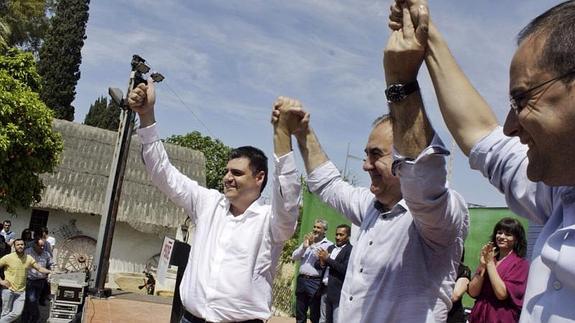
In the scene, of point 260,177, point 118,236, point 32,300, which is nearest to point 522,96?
point 260,177

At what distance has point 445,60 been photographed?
5.23ft

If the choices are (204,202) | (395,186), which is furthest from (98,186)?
(395,186)

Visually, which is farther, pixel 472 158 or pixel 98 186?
pixel 98 186

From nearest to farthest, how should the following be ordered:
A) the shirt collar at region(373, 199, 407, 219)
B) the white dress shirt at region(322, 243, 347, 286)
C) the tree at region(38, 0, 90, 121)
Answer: the shirt collar at region(373, 199, 407, 219) → the white dress shirt at region(322, 243, 347, 286) → the tree at region(38, 0, 90, 121)

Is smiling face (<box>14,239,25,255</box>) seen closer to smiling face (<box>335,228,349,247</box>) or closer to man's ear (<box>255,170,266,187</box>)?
smiling face (<box>335,228,349,247</box>)

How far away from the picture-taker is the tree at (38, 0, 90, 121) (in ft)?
104

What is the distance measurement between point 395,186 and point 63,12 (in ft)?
108

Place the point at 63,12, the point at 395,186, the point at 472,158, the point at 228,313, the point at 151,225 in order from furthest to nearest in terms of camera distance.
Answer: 1. the point at 63,12
2. the point at 151,225
3. the point at 228,313
4. the point at 395,186
5. the point at 472,158

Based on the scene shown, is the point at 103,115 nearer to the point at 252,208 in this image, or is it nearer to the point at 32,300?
the point at 32,300

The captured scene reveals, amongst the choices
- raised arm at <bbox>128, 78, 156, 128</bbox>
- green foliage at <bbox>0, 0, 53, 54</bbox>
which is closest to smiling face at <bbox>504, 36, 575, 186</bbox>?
raised arm at <bbox>128, 78, 156, 128</bbox>

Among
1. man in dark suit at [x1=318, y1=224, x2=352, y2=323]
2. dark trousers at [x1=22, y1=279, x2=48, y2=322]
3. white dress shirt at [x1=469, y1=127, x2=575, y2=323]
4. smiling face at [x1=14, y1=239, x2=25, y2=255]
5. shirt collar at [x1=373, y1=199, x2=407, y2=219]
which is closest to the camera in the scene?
white dress shirt at [x1=469, y1=127, x2=575, y2=323]

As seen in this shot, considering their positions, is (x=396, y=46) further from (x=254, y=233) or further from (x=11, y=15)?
(x=11, y=15)

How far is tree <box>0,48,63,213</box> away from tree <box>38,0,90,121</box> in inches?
787

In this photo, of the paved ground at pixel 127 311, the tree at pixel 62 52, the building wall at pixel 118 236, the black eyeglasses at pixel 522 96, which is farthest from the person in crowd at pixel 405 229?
the tree at pixel 62 52
